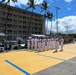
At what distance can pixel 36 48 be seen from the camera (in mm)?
15625

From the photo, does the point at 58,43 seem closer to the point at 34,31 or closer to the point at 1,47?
the point at 1,47

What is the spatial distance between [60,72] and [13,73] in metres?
2.25

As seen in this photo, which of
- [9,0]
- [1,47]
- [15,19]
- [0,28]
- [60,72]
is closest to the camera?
[60,72]

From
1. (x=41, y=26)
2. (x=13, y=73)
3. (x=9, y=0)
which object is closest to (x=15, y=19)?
(x=41, y=26)

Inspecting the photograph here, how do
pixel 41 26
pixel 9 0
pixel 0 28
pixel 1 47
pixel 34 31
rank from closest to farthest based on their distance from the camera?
pixel 1 47 < pixel 9 0 < pixel 0 28 < pixel 34 31 < pixel 41 26

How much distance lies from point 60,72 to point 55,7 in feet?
143

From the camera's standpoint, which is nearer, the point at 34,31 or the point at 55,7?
the point at 55,7

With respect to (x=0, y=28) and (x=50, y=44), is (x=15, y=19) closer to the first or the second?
(x=0, y=28)

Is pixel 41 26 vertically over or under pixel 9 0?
under

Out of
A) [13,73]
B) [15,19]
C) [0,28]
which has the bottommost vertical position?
[13,73]

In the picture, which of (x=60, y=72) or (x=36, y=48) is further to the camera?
(x=36, y=48)

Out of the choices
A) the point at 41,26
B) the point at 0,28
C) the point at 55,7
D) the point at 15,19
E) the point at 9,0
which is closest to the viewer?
the point at 9,0

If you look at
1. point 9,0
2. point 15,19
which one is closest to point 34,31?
point 15,19

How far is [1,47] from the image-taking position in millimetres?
14602
